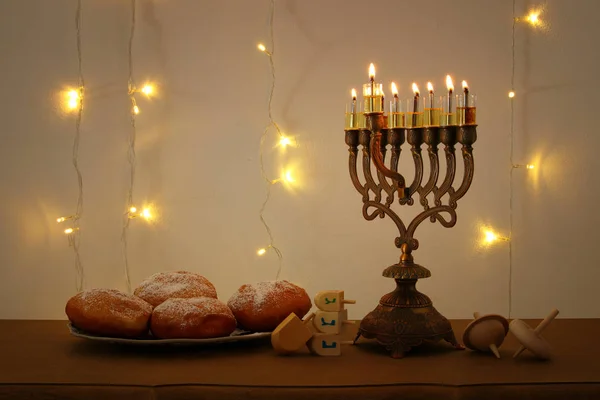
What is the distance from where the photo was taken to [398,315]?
3.89ft

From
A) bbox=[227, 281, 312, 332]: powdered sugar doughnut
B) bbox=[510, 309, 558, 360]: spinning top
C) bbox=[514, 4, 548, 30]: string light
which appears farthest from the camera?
bbox=[514, 4, 548, 30]: string light

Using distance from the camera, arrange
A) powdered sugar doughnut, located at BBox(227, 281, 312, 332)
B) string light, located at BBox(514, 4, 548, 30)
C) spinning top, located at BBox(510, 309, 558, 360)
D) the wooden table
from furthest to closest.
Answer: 1. string light, located at BBox(514, 4, 548, 30)
2. powdered sugar doughnut, located at BBox(227, 281, 312, 332)
3. spinning top, located at BBox(510, 309, 558, 360)
4. the wooden table

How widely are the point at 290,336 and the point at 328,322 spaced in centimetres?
8

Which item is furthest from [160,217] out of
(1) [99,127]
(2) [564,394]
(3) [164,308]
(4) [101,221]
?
(2) [564,394]

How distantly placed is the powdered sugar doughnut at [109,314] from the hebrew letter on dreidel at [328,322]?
279 millimetres

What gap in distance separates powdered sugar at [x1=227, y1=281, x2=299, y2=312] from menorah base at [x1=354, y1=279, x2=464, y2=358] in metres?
0.16

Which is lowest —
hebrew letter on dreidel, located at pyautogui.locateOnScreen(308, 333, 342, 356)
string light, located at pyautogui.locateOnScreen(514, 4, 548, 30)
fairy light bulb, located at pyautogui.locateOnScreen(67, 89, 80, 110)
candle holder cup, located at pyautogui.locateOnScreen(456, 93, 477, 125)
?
hebrew letter on dreidel, located at pyautogui.locateOnScreen(308, 333, 342, 356)

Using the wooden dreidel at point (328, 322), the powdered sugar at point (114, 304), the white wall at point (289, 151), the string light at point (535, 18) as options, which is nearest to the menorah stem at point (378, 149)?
the wooden dreidel at point (328, 322)

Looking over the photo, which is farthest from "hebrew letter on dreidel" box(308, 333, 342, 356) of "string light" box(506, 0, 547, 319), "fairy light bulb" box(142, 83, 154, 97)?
"fairy light bulb" box(142, 83, 154, 97)

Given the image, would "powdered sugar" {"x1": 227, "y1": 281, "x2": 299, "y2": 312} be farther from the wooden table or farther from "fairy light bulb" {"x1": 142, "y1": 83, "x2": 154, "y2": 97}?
"fairy light bulb" {"x1": 142, "y1": 83, "x2": 154, "y2": 97}

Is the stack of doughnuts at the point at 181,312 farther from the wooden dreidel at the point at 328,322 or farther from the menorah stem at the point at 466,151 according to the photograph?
the menorah stem at the point at 466,151

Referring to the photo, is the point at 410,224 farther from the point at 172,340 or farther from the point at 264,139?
the point at 264,139

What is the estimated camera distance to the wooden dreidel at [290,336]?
1.12 meters

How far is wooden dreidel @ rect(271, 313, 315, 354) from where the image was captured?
1.12 m
